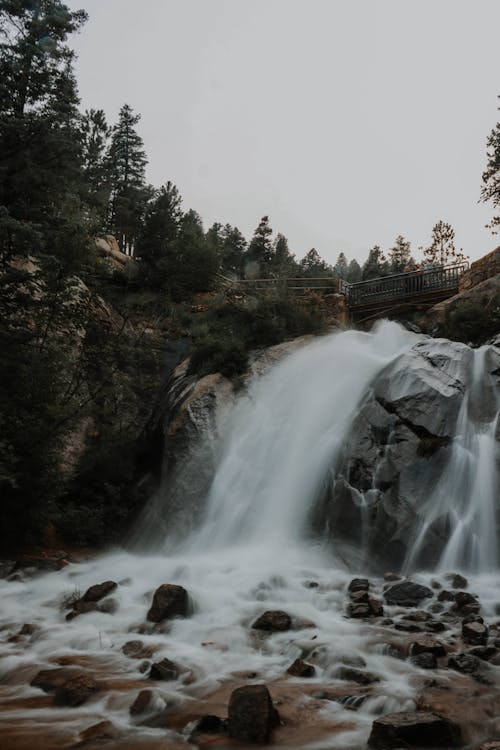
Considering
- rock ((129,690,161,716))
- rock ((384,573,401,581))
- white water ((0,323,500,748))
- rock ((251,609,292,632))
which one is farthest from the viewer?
rock ((384,573,401,581))

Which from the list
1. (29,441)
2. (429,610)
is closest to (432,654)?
(429,610)

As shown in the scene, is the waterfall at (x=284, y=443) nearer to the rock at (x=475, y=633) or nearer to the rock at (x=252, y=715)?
the rock at (x=475, y=633)

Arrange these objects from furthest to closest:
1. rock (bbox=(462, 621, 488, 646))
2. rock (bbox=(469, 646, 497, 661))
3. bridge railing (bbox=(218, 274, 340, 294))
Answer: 1. bridge railing (bbox=(218, 274, 340, 294))
2. rock (bbox=(462, 621, 488, 646))
3. rock (bbox=(469, 646, 497, 661))

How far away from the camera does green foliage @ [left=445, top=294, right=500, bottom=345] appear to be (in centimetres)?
1534

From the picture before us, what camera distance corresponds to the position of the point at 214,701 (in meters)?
4.88

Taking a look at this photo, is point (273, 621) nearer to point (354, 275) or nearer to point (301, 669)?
point (301, 669)

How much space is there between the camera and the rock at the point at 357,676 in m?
5.25

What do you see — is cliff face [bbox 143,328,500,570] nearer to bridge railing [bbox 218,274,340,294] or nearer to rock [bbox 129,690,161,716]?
rock [bbox 129,690,161,716]

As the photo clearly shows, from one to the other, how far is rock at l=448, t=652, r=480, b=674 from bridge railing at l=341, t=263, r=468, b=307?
1819cm

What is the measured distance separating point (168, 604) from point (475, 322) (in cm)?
1219

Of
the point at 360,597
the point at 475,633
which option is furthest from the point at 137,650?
the point at 475,633

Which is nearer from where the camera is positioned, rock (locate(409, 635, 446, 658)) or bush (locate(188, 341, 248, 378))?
rock (locate(409, 635, 446, 658))

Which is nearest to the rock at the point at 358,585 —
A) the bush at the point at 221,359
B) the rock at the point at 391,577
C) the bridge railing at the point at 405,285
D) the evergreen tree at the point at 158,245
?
the rock at the point at 391,577

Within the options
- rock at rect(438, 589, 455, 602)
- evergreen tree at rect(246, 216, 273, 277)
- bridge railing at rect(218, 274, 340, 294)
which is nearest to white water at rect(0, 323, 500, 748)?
rock at rect(438, 589, 455, 602)
